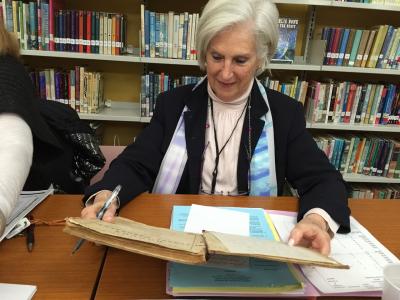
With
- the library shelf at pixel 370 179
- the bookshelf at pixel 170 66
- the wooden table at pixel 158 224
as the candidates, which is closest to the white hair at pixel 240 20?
the wooden table at pixel 158 224

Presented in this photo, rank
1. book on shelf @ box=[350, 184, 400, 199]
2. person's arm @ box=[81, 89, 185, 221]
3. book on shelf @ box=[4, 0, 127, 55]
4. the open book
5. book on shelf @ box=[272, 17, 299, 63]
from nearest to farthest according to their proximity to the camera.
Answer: the open book
person's arm @ box=[81, 89, 185, 221]
book on shelf @ box=[4, 0, 127, 55]
book on shelf @ box=[272, 17, 299, 63]
book on shelf @ box=[350, 184, 400, 199]

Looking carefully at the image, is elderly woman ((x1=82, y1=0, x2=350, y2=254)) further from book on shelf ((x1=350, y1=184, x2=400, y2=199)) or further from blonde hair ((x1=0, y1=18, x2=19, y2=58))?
book on shelf ((x1=350, y1=184, x2=400, y2=199))

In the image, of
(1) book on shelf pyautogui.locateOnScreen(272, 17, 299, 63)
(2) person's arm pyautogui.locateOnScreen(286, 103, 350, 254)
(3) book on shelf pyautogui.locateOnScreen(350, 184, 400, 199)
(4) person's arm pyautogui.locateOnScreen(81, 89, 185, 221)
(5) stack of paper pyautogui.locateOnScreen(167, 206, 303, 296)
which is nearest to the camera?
(5) stack of paper pyautogui.locateOnScreen(167, 206, 303, 296)

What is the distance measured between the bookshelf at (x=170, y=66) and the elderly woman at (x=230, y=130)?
0.91 meters

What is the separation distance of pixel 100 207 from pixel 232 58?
63 centimetres

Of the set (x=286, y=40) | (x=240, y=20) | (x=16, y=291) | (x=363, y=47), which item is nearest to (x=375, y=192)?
(x=363, y=47)

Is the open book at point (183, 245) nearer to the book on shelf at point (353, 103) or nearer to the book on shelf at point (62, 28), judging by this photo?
the book on shelf at point (62, 28)

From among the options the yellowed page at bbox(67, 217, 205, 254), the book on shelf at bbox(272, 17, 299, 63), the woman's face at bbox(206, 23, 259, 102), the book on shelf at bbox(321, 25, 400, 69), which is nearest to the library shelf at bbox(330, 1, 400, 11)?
the book on shelf at bbox(321, 25, 400, 69)

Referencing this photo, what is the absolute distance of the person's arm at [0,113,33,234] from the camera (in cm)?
70

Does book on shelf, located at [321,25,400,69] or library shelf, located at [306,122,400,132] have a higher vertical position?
book on shelf, located at [321,25,400,69]

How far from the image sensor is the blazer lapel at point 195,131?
123 cm

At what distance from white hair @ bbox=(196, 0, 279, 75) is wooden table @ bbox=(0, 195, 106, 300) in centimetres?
73

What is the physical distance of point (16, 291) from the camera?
620 millimetres

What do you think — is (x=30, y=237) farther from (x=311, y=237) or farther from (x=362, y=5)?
(x=362, y=5)
